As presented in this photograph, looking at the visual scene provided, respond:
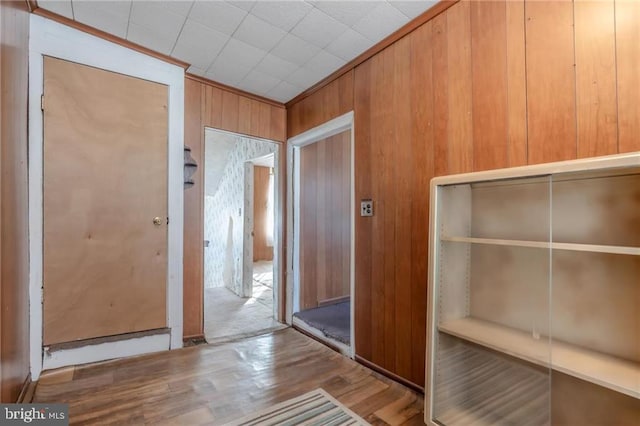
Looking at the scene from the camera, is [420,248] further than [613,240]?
Yes

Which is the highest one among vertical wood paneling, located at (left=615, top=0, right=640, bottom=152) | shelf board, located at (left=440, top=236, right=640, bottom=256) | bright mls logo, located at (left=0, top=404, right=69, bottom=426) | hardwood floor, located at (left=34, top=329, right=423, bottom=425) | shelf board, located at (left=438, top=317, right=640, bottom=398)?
vertical wood paneling, located at (left=615, top=0, right=640, bottom=152)

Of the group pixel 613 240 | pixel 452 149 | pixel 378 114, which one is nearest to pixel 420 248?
pixel 452 149

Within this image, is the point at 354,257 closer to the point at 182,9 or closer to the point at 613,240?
the point at 613,240

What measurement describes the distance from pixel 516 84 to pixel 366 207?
46.0 inches

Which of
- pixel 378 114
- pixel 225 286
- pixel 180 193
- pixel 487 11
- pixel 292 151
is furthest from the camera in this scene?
pixel 225 286

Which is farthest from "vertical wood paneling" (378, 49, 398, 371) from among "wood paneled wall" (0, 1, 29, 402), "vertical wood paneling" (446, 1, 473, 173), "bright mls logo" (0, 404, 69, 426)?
"wood paneled wall" (0, 1, 29, 402)

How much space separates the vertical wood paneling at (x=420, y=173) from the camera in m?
1.81

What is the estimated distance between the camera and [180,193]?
99.0 inches

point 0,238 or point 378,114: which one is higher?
point 378,114

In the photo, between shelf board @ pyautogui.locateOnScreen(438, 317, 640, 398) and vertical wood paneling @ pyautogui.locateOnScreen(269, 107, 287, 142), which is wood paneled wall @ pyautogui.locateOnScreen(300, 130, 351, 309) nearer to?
vertical wood paneling @ pyautogui.locateOnScreen(269, 107, 287, 142)

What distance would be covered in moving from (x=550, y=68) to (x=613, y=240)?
80 cm

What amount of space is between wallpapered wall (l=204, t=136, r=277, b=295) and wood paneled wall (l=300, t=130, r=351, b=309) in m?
0.81

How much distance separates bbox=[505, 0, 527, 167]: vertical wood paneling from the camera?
1.41m

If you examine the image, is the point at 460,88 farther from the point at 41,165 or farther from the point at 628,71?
the point at 41,165
